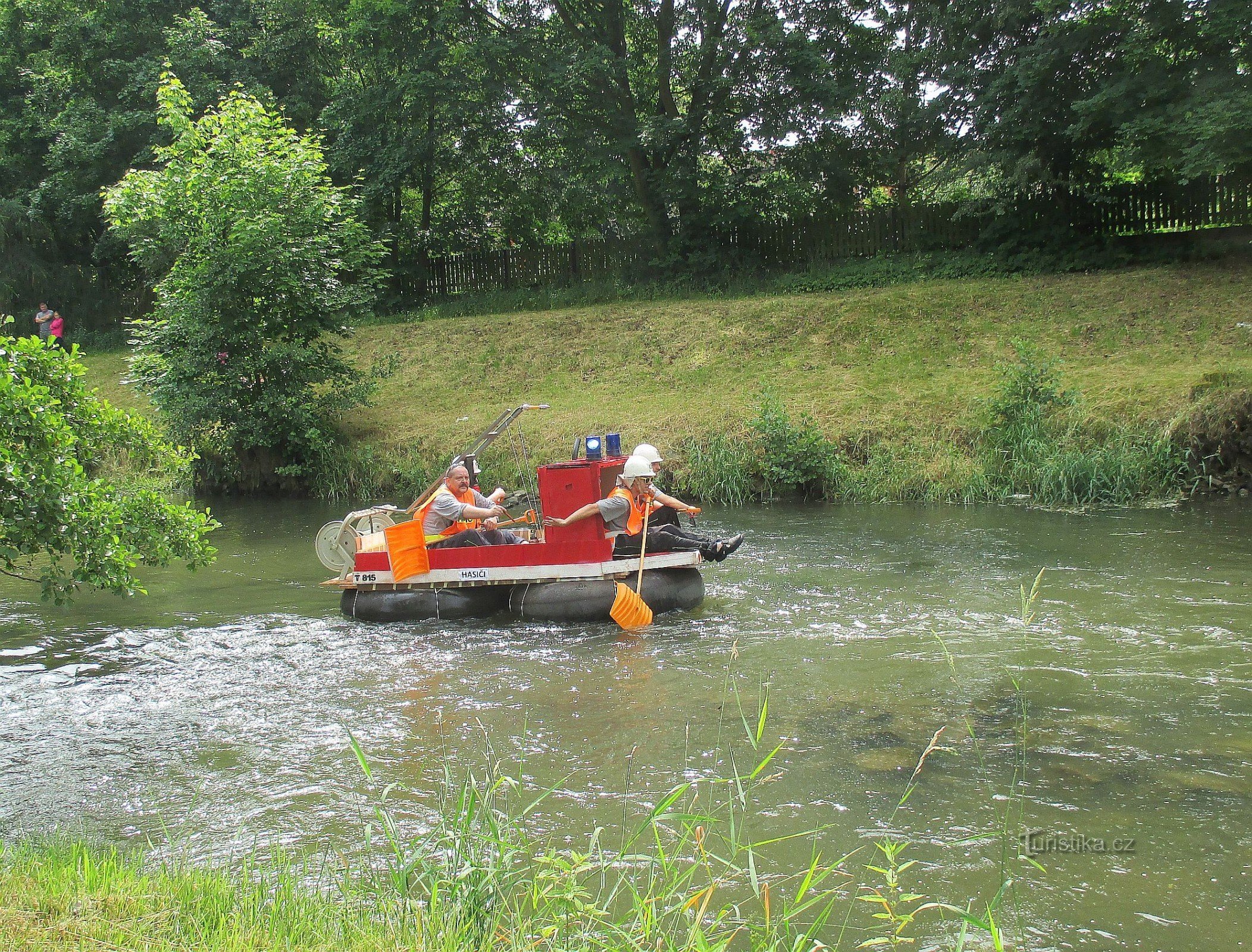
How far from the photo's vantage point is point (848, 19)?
24.4 m

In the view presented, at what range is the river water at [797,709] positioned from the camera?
5344 mm

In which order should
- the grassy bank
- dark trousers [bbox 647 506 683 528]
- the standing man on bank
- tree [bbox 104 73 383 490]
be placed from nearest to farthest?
1. dark trousers [bbox 647 506 683 528]
2. the grassy bank
3. tree [bbox 104 73 383 490]
4. the standing man on bank

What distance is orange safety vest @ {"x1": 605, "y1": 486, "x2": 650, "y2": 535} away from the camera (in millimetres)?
10664

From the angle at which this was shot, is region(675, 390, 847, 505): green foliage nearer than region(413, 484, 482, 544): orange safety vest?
No

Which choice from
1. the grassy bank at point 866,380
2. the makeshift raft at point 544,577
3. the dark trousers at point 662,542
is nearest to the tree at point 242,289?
the grassy bank at point 866,380

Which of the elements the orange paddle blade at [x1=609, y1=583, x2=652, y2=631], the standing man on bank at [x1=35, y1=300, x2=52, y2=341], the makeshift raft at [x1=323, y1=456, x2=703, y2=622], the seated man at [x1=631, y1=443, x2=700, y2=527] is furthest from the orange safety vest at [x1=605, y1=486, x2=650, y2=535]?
the standing man on bank at [x1=35, y1=300, x2=52, y2=341]

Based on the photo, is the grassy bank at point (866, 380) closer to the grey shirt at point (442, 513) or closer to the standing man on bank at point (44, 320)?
the grey shirt at point (442, 513)

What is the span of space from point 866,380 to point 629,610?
9.86m

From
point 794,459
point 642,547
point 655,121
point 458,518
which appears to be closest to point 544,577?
point 642,547

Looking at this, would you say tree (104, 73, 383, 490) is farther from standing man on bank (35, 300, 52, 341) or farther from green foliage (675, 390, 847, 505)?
standing man on bank (35, 300, 52, 341)

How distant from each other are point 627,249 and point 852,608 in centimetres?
1916

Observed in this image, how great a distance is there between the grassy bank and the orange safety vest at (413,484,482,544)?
5.59 meters

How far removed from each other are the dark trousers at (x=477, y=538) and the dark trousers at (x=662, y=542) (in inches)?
49.5

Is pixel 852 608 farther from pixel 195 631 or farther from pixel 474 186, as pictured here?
pixel 474 186
